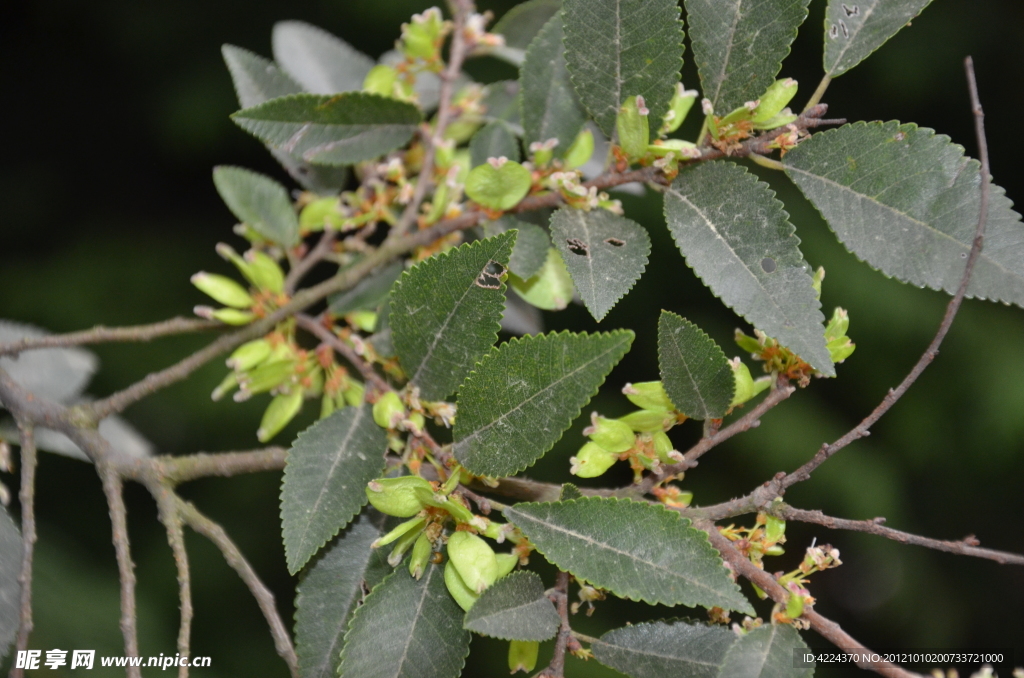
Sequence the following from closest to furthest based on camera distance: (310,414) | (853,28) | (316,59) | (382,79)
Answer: (853,28) < (382,79) < (316,59) < (310,414)

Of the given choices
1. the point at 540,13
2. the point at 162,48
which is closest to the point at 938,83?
the point at 540,13

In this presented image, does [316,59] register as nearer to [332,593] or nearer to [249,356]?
[249,356]

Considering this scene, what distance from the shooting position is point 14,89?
2.12m

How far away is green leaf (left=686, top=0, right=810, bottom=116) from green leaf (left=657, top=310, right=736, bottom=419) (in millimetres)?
220

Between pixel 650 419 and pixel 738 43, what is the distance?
35 cm

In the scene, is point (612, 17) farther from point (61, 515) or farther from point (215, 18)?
point (61, 515)

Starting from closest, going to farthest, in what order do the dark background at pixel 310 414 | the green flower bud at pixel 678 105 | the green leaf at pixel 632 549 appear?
the green leaf at pixel 632 549 < the green flower bud at pixel 678 105 < the dark background at pixel 310 414

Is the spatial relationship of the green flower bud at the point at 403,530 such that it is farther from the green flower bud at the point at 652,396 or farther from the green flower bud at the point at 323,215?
the green flower bud at the point at 323,215

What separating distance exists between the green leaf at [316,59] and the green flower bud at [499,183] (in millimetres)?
427

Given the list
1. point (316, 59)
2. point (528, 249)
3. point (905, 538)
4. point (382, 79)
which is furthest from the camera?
point (316, 59)

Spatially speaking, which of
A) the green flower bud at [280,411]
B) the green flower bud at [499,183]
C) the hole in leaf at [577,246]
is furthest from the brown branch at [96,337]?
the hole in leaf at [577,246]

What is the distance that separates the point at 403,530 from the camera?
650 mm

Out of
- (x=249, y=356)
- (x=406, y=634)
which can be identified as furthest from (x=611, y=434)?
(x=249, y=356)

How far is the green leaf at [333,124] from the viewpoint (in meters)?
0.82
